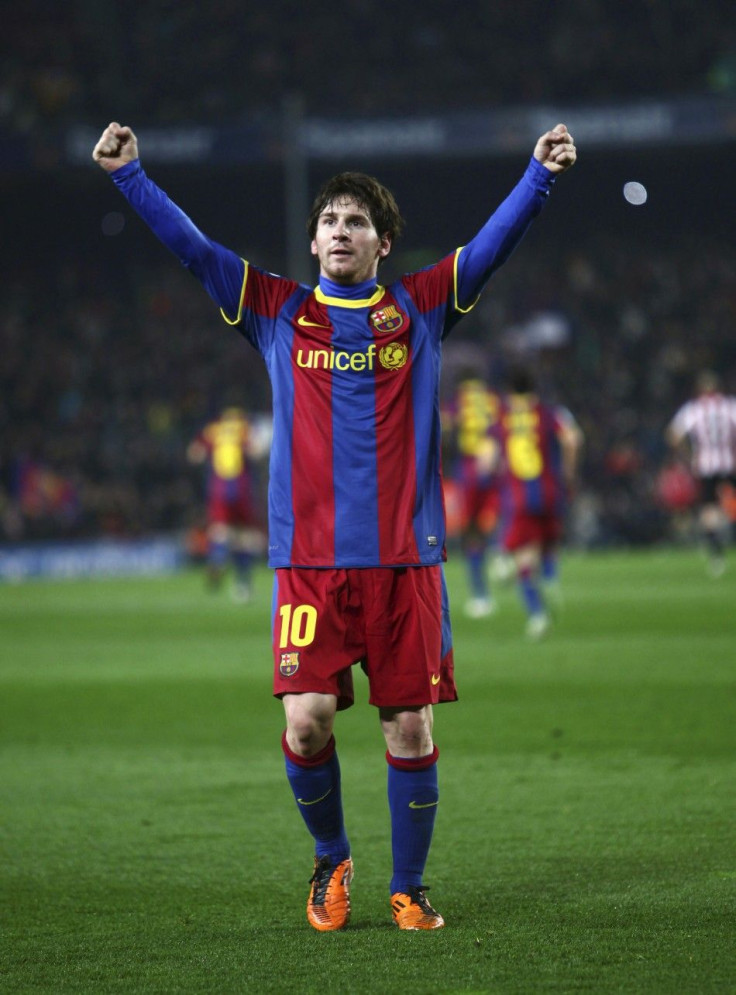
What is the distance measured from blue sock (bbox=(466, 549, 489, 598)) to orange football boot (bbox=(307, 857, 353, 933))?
32.6 ft

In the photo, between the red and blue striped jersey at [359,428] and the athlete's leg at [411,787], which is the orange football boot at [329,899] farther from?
the red and blue striped jersey at [359,428]

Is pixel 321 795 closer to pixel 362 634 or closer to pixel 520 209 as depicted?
pixel 362 634

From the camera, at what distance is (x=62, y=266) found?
33.6 m

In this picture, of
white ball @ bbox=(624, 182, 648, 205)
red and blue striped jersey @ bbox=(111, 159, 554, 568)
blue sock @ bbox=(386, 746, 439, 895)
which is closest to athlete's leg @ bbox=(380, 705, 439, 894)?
blue sock @ bbox=(386, 746, 439, 895)

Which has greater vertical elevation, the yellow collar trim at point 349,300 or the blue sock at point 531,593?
the yellow collar trim at point 349,300

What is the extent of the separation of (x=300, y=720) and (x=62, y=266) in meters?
31.0

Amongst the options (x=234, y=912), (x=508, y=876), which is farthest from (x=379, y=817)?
(x=234, y=912)

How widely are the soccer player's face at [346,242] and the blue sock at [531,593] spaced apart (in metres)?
7.93

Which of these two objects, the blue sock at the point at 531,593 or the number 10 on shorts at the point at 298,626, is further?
the blue sock at the point at 531,593

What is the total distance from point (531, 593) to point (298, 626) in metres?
8.15

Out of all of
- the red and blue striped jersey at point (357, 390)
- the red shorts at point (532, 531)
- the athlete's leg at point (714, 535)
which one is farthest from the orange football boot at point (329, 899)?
the athlete's leg at point (714, 535)

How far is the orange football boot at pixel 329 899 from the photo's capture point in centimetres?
387

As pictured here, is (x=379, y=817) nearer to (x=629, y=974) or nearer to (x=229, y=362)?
(x=629, y=974)

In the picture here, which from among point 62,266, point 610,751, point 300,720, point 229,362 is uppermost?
point 62,266
